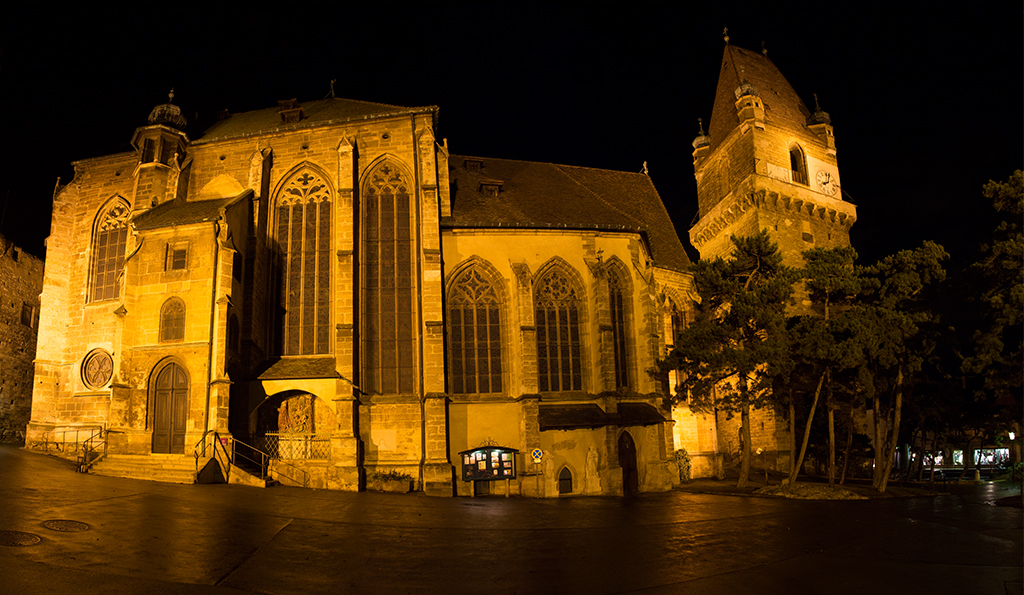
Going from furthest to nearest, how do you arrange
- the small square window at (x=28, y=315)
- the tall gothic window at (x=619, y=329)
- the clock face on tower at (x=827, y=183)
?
the clock face on tower at (x=827, y=183) → the small square window at (x=28, y=315) → the tall gothic window at (x=619, y=329)

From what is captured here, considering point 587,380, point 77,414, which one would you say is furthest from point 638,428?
point 77,414

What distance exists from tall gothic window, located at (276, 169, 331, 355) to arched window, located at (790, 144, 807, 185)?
28798mm

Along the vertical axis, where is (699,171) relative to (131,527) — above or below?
above

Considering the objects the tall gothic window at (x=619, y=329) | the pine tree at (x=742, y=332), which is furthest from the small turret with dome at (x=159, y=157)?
the pine tree at (x=742, y=332)

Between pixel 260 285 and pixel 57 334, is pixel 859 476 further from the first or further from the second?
pixel 57 334

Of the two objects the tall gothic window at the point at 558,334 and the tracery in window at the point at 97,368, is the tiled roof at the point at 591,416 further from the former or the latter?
the tracery in window at the point at 97,368

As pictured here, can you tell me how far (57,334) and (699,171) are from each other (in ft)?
124

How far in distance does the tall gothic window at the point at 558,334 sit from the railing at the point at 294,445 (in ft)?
28.2

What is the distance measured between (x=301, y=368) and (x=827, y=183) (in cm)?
3366

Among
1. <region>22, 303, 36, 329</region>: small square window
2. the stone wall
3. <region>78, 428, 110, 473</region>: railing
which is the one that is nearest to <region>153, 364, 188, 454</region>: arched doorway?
<region>78, 428, 110, 473</region>: railing

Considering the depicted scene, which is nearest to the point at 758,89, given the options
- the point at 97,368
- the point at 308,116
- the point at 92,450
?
the point at 308,116

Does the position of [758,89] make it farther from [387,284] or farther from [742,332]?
[387,284]

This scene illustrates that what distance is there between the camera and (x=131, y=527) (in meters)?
12.0

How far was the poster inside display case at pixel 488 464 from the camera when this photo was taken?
2395 centimetres
